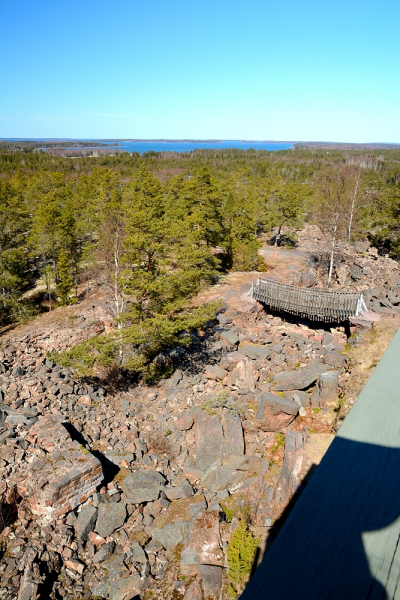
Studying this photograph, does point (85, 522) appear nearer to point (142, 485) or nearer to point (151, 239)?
point (142, 485)

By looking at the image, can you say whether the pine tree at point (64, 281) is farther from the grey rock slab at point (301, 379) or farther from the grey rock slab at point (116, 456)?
the grey rock slab at point (301, 379)

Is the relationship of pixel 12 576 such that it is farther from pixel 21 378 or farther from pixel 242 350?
pixel 242 350

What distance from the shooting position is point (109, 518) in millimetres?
8219

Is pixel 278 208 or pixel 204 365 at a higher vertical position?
pixel 278 208

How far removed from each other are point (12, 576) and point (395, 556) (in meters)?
8.34

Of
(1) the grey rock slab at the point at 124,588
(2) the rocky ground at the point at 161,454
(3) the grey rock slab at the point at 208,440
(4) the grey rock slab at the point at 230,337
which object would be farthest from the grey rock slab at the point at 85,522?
(4) the grey rock slab at the point at 230,337

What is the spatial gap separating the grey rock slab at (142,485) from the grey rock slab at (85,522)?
92 centimetres

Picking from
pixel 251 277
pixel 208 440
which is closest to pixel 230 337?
pixel 208 440

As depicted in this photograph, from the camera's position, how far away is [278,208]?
32.8 metres

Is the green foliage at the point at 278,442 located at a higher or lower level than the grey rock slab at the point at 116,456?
higher

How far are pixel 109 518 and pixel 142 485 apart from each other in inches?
46.5

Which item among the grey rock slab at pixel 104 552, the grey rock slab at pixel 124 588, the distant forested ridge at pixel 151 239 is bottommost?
the grey rock slab at pixel 104 552

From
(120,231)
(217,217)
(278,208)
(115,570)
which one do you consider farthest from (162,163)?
(115,570)

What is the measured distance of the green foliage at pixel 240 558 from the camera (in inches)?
250
